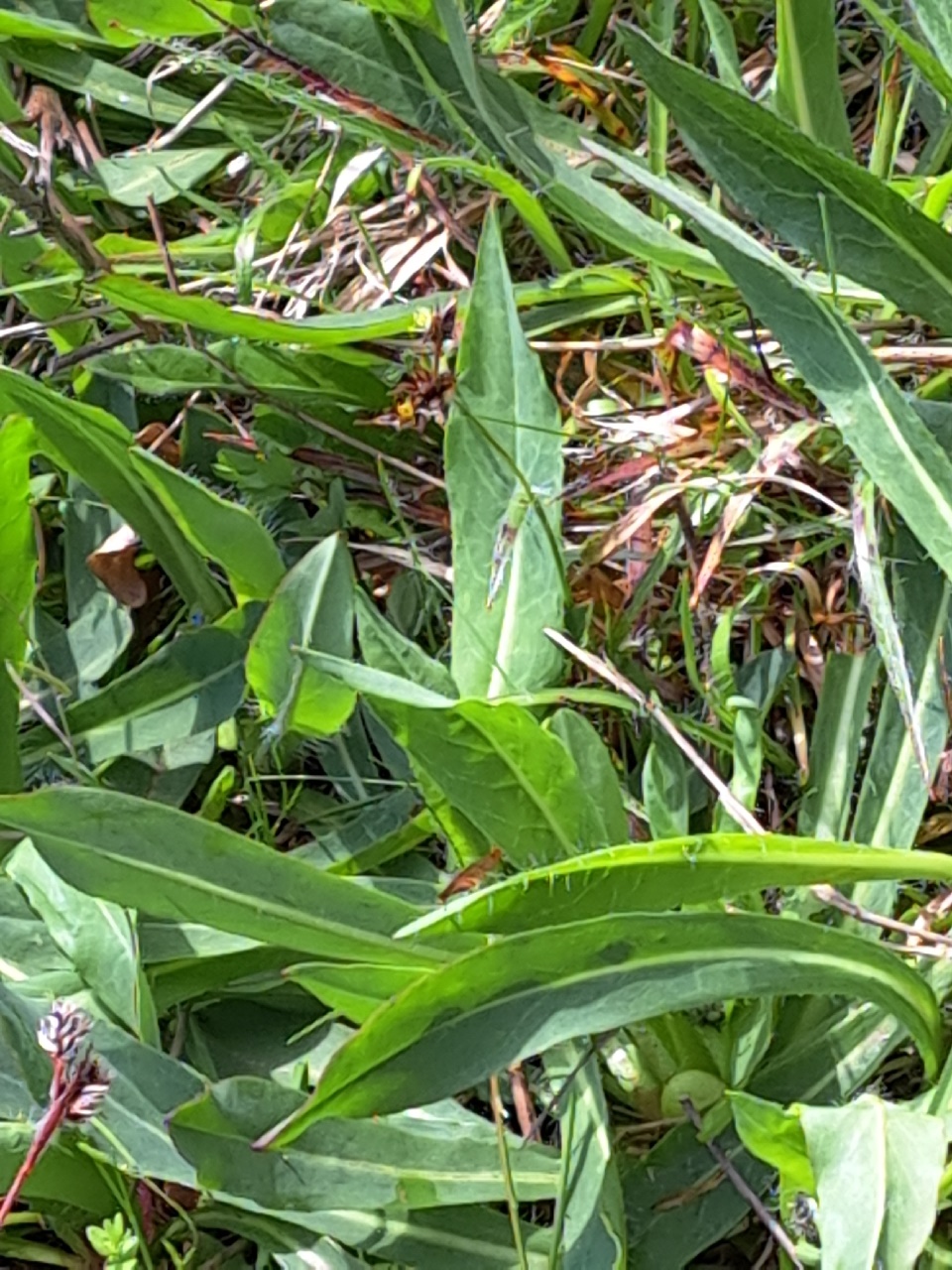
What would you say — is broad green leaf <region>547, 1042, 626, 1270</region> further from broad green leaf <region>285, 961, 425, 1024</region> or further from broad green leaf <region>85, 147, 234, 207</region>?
broad green leaf <region>85, 147, 234, 207</region>

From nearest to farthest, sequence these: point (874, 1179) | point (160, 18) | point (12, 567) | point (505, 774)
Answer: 1. point (874, 1179)
2. point (505, 774)
3. point (12, 567)
4. point (160, 18)

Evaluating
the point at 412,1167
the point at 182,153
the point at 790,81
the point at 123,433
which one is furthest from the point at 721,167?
the point at 412,1167

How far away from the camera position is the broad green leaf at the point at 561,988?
859 mm

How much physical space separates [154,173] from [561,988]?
0.89 meters

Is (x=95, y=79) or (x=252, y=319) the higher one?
(x=95, y=79)

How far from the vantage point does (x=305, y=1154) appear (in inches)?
39.6

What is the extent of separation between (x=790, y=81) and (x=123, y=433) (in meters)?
0.58

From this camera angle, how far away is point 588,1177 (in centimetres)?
101

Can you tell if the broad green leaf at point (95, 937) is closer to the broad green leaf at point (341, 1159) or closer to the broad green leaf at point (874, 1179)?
the broad green leaf at point (341, 1159)

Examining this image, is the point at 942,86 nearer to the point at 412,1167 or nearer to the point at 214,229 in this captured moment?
the point at 214,229

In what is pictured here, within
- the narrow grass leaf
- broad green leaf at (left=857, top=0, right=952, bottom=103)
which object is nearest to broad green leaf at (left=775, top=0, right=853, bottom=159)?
broad green leaf at (left=857, top=0, right=952, bottom=103)

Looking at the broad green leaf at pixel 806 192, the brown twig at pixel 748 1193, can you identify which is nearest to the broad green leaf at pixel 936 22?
the broad green leaf at pixel 806 192

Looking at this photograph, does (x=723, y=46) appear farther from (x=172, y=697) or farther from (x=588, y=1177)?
(x=588, y=1177)

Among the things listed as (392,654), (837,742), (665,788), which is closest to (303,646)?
(392,654)
